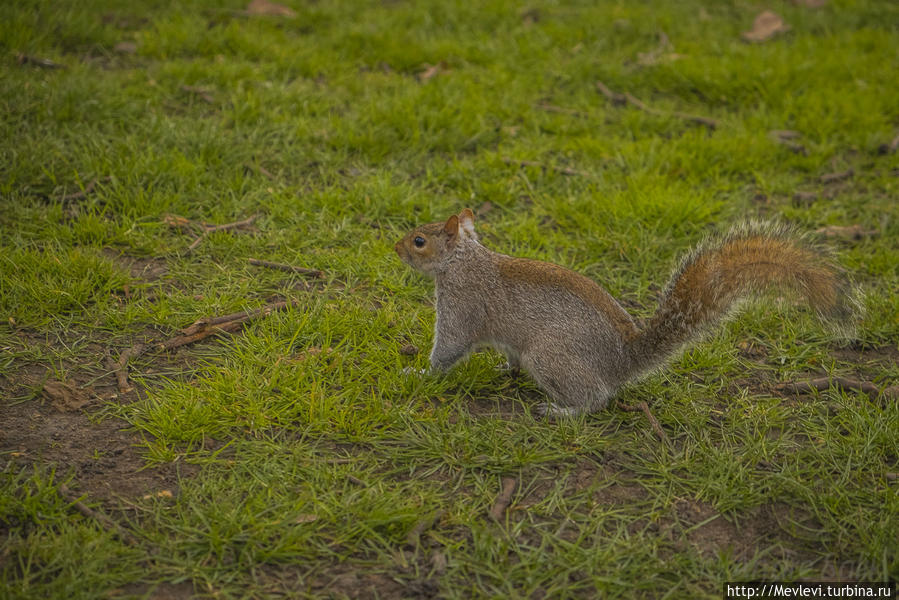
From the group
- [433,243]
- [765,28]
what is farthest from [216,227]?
[765,28]

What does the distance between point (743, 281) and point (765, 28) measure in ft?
15.0

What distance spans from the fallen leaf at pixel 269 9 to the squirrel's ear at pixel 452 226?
11.7 feet

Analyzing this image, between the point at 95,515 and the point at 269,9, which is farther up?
the point at 269,9

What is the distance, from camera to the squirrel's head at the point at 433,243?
3020 mm

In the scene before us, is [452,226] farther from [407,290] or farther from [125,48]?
[125,48]

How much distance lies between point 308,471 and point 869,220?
3.26m

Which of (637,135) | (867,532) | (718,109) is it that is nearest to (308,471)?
(867,532)

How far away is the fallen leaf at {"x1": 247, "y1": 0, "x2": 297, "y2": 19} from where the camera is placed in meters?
5.84

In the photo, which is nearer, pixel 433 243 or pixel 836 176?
pixel 433 243

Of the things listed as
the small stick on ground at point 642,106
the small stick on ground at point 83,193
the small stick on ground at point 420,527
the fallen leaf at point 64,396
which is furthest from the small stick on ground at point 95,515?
the small stick on ground at point 642,106

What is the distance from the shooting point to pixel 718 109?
5242 millimetres

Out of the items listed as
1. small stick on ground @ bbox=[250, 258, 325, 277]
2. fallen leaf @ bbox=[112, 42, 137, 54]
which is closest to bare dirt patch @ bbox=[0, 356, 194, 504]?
small stick on ground @ bbox=[250, 258, 325, 277]

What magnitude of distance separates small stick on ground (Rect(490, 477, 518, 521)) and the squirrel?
38 centimetres

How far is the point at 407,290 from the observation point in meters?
3.53
